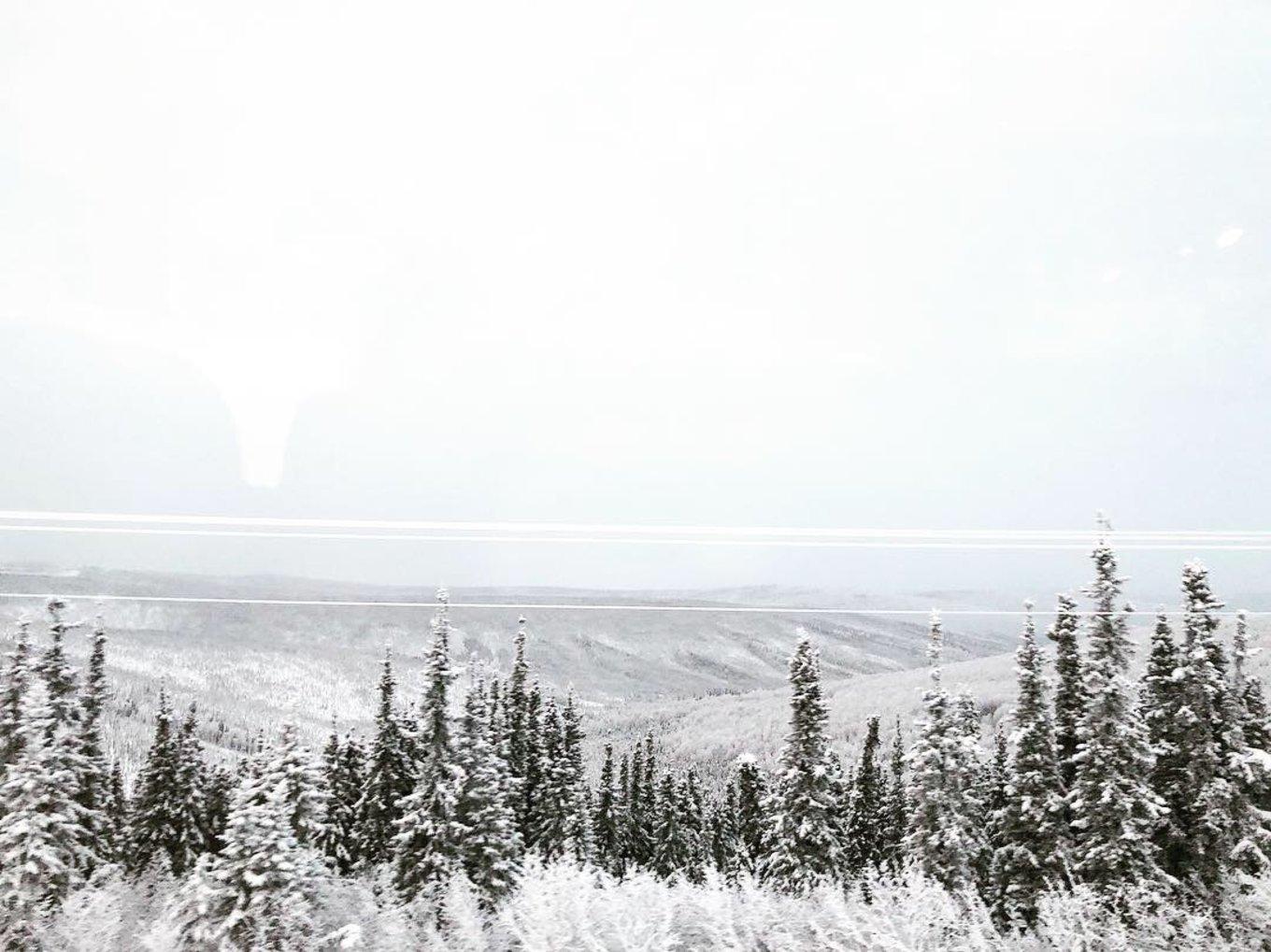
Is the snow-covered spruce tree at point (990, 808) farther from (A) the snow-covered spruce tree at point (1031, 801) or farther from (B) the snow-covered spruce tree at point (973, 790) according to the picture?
(A) the snow-covered spruce tree at point (1031, 801)

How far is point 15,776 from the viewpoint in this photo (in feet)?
68.3

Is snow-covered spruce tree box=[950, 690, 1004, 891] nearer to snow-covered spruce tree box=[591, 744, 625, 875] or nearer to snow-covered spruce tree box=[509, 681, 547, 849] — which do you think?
snow-covered spruce tree box=[509, 681, 547, 849]

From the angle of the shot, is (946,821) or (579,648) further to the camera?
(579,648)

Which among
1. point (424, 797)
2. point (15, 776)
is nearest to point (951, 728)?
point (424, 797)

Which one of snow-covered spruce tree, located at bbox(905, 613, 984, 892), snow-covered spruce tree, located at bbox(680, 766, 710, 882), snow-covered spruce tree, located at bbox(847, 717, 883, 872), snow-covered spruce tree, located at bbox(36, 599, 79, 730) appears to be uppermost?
snow-covered spruce tree, located at bbox(36, 599, 79, 730)

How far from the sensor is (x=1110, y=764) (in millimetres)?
24641

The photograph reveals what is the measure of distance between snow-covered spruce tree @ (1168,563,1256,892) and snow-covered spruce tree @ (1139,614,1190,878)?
0.44 feet

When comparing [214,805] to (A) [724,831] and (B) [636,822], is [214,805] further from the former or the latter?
(A) [724,831]

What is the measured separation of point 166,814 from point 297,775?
21.9 meters

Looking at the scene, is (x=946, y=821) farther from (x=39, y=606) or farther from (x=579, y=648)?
(x=579, y=648)

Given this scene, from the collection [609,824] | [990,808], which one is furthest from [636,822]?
[990,808]

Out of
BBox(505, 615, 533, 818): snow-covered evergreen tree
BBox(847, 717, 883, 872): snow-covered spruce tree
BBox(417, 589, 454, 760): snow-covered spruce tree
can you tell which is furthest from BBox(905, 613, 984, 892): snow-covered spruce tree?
BBox(505, 615, 533, 818): snow-covered evergreen tree

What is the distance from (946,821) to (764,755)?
12803 centimetres

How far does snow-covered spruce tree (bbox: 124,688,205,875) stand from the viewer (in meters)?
33.6
